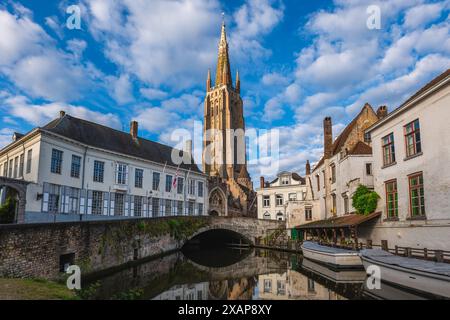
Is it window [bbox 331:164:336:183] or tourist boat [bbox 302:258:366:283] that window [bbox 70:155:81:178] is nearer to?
tourist boat [bbox 302:258:366:283]

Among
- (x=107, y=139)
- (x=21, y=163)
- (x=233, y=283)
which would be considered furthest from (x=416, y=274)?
(x=107, y=139)

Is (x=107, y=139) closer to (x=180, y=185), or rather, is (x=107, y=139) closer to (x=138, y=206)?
(x=138, y=206)

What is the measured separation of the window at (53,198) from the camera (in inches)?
821

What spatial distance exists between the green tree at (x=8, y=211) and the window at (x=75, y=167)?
4.13 meters

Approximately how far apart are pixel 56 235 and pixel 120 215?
13.8m

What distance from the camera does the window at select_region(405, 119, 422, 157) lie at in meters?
14.6

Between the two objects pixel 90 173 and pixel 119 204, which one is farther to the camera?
pixel 119 204

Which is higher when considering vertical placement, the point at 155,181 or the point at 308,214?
the point at 155,181

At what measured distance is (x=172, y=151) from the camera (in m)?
36.5

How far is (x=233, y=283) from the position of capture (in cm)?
1555

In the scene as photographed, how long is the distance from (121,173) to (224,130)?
43984 mm

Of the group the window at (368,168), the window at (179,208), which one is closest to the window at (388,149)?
the window at (368,168)

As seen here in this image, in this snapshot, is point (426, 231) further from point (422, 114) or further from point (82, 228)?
point (82, 228)

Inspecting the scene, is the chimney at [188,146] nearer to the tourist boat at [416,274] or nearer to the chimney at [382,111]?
the chimney at [382,111]
